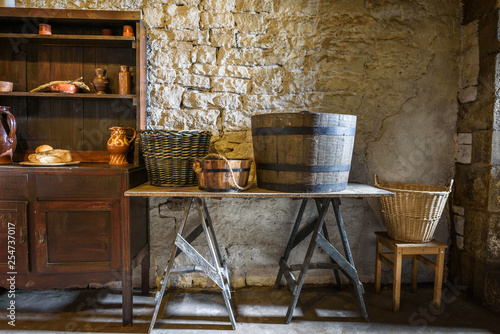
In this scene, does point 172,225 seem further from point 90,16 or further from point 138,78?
point 90,16

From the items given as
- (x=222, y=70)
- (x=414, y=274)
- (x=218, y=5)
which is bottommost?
(x=414, y=274)

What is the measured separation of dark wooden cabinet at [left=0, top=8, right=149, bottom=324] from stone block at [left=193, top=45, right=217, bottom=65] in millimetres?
423

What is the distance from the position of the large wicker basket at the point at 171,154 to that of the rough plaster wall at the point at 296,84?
49 cm

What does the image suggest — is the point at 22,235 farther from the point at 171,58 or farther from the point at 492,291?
the point at 492,291

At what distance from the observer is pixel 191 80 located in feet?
8.80

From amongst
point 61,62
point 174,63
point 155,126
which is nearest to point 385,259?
point 155,126

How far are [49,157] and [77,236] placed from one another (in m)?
0.59

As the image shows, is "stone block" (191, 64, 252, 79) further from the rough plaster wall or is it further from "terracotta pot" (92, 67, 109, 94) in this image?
"terracotta pot" (92, 67, 109, 94)

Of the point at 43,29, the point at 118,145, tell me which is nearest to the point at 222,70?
the point at 118,145

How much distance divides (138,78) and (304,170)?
1.38m

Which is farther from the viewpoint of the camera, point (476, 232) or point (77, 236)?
point (476, 232)

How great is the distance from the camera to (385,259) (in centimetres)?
255

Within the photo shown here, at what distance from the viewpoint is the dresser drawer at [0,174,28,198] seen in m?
2.08

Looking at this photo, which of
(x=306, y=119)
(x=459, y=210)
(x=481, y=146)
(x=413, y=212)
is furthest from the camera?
(x=459, y=210)
